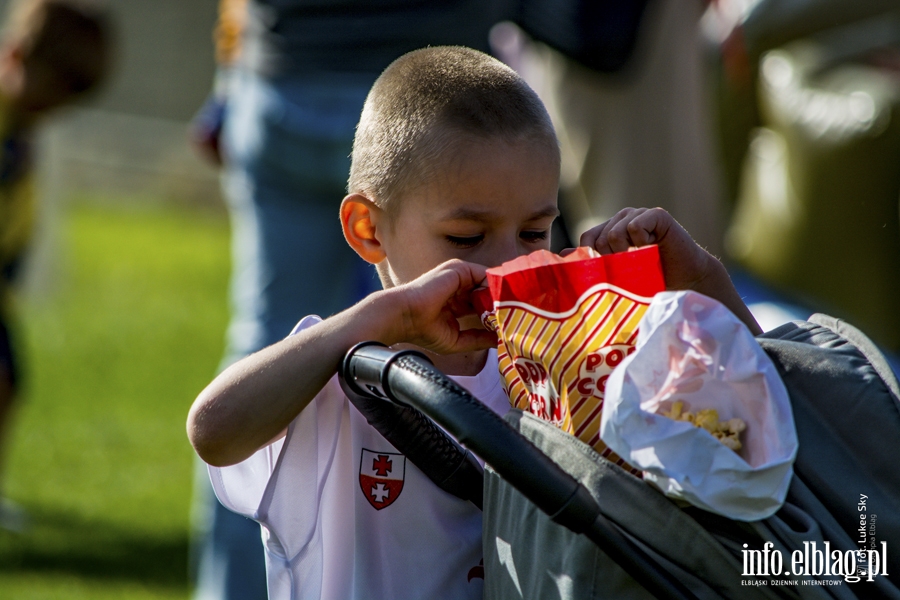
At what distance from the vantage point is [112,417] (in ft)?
17.8

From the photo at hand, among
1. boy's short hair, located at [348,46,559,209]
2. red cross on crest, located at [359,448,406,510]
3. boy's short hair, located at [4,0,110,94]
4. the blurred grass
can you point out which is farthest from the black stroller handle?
boy's short hair, located at [4,0,110,94]

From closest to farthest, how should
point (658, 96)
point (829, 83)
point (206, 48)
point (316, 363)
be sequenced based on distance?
point (316, 363) → point (658, 96) → point (829, 83) → point (206, 48)

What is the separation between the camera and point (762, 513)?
114cm

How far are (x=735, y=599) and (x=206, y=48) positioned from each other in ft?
40.5

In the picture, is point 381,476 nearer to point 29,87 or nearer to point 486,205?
point 486,205

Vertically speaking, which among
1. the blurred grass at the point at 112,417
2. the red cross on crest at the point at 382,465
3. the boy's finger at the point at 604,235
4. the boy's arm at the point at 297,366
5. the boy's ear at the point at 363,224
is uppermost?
the boy's finger at the point at 604,235

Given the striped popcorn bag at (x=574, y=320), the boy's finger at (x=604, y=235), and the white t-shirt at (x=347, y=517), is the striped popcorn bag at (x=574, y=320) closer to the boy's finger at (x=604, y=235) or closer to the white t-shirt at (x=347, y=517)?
the boy's finger at (x=604, y=235)

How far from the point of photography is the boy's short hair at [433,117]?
1705 millimetres

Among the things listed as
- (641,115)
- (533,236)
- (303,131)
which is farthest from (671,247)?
(641,115)

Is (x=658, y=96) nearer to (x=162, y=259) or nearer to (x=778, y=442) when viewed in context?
(x=778, y=442)

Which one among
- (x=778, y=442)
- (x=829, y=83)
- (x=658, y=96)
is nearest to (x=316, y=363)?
(x=778, y=442)

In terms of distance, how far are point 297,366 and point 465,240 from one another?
34 cm

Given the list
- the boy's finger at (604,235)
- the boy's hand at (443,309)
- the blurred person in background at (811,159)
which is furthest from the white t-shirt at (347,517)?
the blurred person in background at (811,159)

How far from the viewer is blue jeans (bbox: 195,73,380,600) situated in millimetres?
2834
